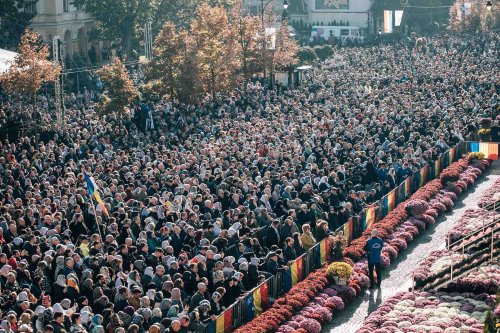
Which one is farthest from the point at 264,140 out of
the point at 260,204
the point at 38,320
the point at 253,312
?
the point at 38,320

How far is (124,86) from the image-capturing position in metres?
49.2

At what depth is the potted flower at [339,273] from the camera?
28797 millimetres

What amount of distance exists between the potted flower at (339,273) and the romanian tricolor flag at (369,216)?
16.6 feet

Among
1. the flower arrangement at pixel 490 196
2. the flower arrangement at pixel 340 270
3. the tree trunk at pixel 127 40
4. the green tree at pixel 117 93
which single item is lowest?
the flower arrangement at pixel 340 270

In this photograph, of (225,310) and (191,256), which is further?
(191,256)

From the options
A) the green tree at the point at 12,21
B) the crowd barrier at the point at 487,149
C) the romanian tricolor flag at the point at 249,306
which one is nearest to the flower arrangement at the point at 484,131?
the crowd barrier at the point at 487,149

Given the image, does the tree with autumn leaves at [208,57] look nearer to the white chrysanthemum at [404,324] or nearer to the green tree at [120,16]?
the green tree at [120,16]

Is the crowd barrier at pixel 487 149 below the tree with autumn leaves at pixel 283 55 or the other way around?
below

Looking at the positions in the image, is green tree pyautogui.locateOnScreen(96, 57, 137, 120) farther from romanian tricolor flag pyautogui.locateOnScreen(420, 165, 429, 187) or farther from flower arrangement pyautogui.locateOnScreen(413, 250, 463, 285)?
flower arrangement pyautogui.locateOnScreen(413, 250, 463, 285)

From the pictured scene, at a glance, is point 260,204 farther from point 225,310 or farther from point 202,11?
point 202,11

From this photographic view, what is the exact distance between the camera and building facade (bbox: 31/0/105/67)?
3248 inches

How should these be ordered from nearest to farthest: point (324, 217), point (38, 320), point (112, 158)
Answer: point (38, 320) → point (324, 217) → point (112, 158)

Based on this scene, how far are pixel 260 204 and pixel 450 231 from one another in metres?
5.18

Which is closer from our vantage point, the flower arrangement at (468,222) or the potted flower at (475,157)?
the flower arrangement at (468,222)
